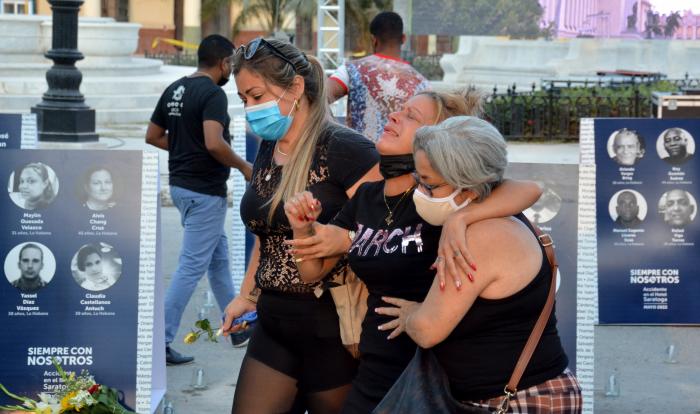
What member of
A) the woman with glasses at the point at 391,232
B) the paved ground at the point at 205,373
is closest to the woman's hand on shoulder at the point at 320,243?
the woman with glasses at the point at 391,232

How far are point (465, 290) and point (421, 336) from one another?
193mm

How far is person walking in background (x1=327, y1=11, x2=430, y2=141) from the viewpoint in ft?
21.0

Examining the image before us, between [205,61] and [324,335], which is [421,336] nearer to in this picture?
[324,335]

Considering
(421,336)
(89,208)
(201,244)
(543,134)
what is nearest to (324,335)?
(421,336)

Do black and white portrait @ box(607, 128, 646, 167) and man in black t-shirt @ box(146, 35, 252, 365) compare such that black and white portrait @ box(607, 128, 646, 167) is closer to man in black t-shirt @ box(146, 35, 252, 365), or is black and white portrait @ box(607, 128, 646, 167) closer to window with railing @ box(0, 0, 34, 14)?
man in black t-shirt @ box(146, 35, 252, 365)

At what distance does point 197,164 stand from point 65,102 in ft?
34.5

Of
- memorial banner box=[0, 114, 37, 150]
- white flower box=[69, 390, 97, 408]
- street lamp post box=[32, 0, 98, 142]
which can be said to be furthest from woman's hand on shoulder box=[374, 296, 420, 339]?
street lamp post box=[32, 0, 98, 142]

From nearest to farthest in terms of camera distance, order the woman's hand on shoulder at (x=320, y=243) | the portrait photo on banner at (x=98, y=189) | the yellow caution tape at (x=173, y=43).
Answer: the woman's hand on shoulder at (x=320, y=243) < the portrait photo on banner at (x=98, y=189) < the yellow caution tape at (x=173, y=43)

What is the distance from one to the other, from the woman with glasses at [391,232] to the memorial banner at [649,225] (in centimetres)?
306

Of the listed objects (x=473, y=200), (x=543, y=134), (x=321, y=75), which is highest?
(x=321, y=75)

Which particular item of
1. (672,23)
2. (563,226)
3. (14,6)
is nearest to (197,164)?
(563,226)

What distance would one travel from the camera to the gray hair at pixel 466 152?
2986 mm

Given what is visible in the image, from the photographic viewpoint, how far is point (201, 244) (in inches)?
254

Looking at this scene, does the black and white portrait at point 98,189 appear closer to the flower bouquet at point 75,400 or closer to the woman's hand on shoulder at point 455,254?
the flower bouquet at point 75,400
